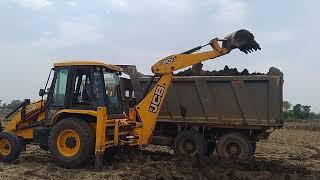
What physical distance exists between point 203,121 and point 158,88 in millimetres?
2400

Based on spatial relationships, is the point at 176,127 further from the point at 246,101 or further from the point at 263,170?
the point at 263,170

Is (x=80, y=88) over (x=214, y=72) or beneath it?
beneath

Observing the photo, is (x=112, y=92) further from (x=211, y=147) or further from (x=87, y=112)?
(x=211, y=147)

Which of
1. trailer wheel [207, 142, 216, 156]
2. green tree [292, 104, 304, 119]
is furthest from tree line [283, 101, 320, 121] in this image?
trailer wheel [207, 142, 216, 156]

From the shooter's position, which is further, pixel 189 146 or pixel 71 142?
pixel 189 146

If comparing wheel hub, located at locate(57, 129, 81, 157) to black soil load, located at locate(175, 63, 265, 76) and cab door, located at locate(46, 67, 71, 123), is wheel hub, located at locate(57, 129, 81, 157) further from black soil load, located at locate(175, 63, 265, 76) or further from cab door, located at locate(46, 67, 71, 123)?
black soil load, located at locate(175, 63, 265, 76)

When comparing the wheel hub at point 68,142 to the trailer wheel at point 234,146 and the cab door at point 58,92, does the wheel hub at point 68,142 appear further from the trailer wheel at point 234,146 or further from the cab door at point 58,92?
the trailer wheel at point 234,146

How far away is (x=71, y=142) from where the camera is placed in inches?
457

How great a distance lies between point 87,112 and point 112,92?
101 cm

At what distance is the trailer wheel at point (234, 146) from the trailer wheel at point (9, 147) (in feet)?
17.9

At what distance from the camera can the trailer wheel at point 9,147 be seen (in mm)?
12336

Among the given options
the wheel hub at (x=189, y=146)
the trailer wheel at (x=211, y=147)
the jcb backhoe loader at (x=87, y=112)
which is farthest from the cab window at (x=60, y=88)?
the trailer wheel at (x=211, y=147)

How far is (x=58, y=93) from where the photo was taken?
12172mm

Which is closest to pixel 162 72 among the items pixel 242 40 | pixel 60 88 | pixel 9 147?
pixel 242 40
